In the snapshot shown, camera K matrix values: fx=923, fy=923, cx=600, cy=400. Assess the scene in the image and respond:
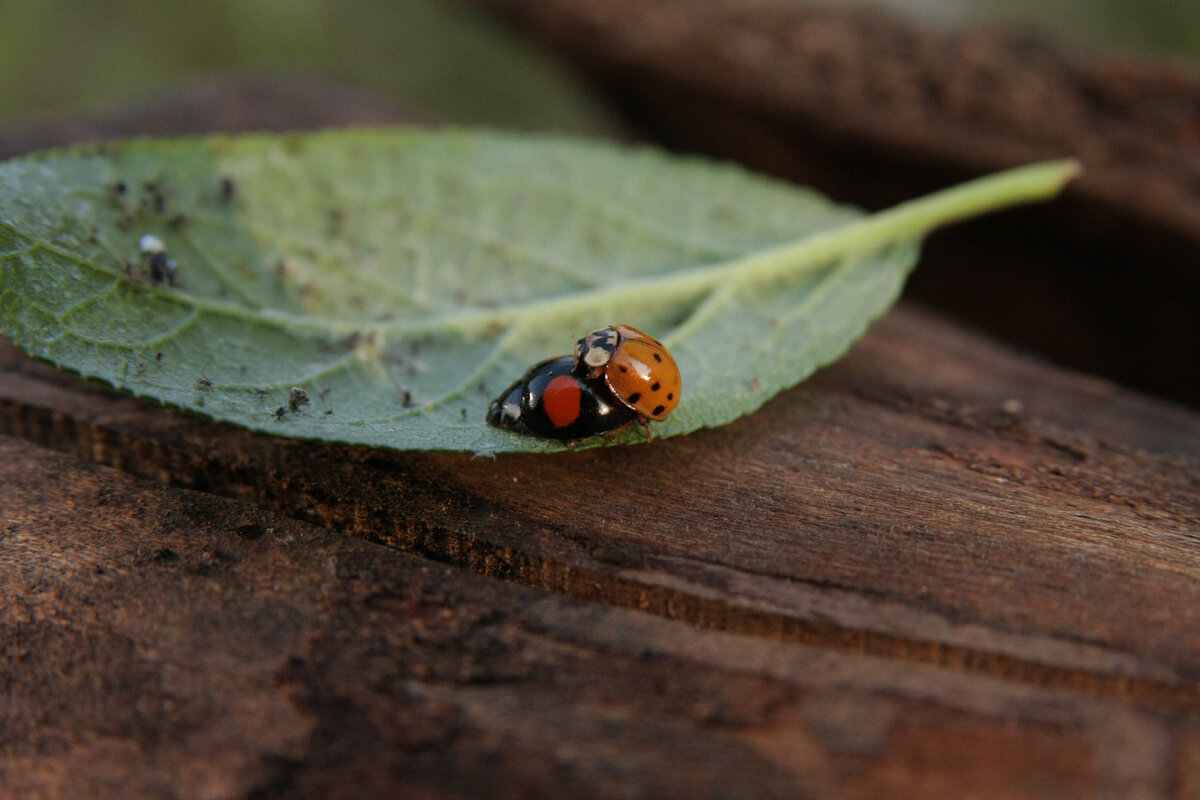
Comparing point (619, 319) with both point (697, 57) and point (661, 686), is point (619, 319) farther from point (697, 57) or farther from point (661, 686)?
point (697, 57)

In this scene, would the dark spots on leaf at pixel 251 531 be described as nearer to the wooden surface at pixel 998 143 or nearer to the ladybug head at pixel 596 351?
the ladybug head at pixel 596 351

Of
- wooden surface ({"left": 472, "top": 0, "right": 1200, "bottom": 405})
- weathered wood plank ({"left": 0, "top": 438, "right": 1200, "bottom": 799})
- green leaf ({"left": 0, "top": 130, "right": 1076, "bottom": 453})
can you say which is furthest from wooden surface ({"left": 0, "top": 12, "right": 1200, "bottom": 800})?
wooden surface ({"left": 472, "top": 0, "right": 1200, "bottom": 405})

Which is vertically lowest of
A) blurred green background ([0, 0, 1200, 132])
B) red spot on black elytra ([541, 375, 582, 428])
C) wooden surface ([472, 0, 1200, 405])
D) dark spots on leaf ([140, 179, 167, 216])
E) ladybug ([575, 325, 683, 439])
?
red spot on black elytra ([541, 375, 582, 428])

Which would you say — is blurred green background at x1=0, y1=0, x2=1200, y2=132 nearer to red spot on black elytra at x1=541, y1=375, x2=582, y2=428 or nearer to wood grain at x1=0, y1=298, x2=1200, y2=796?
red spot on black elytra at x1=541, y1=375, x2=582, y2=428

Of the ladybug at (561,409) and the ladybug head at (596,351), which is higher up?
the ladybug head at (596,351)

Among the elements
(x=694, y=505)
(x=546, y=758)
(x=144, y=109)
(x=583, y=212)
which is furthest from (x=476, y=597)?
(x=144, y=109)

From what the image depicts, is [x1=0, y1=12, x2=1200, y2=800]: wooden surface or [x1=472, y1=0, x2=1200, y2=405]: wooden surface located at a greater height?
[x1=472, y1=0, x2=1200, y2=405]: wooden surface

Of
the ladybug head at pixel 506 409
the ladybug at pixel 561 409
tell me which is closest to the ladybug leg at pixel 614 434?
the ladybug at pixel 561 409
